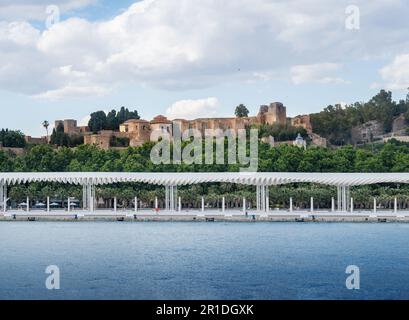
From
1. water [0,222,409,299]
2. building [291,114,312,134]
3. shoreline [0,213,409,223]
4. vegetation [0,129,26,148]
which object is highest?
building [291,114,312,134]

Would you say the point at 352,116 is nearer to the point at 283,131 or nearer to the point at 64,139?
the point at 283,131

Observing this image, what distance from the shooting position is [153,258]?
28.0 m

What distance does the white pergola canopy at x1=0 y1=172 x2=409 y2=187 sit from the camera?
4125 cm

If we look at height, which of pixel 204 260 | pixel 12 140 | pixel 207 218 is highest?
pixel 12 140

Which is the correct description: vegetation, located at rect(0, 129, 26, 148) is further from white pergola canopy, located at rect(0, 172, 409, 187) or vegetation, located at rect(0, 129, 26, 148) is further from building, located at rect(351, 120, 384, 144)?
→ white pergola canopy, located at rect(0, 172, 409, 187)

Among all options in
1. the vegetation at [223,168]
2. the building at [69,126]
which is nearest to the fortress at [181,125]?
the building at [69,126]

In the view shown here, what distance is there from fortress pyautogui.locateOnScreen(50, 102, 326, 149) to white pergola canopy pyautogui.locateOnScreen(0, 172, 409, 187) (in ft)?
155

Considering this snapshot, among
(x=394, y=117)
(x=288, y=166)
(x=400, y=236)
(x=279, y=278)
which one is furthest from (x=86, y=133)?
(x=279, y=278)

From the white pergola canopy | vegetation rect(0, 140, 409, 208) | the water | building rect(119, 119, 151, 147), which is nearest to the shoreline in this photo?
the water

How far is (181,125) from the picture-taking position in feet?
305

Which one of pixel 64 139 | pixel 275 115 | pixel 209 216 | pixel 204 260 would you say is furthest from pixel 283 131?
pixel 204 260

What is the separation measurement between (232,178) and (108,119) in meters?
60.7

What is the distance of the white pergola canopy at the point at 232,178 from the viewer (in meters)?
41.2

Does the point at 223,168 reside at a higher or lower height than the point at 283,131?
lower
